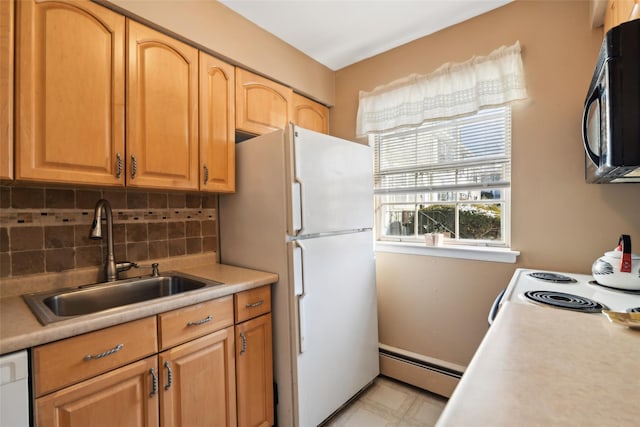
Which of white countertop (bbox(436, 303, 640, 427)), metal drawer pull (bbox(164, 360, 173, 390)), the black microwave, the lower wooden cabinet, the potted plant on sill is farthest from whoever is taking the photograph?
the potted plant on sill

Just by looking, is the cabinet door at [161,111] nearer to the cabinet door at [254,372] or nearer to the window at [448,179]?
the cabinet door at [254,372]

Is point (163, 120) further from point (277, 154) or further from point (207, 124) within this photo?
point (277, 154)

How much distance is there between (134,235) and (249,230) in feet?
2.11

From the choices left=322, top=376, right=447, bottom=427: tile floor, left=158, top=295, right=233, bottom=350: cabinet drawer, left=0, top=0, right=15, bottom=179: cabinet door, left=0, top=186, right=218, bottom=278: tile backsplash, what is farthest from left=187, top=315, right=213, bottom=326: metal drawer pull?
Result: left=322, top=376, right=447, bottom=427: tile floor

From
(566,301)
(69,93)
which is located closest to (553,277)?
(566,301)

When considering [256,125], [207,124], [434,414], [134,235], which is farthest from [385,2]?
[434,414]

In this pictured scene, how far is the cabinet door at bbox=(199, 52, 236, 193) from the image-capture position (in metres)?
1.69

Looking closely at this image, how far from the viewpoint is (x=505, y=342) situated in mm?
749

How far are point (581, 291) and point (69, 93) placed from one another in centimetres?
227

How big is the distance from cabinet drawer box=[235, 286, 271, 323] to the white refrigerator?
0.21ft

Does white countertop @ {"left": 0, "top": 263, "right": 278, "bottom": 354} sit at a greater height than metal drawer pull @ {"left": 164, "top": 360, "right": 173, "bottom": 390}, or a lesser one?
greater

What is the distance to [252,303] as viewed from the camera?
155 cm

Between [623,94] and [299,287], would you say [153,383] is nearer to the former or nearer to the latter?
[299,287]

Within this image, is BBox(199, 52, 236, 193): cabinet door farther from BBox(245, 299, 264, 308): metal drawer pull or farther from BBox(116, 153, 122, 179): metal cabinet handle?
BBox(245, 299, 264, 308): metal drawer pull
